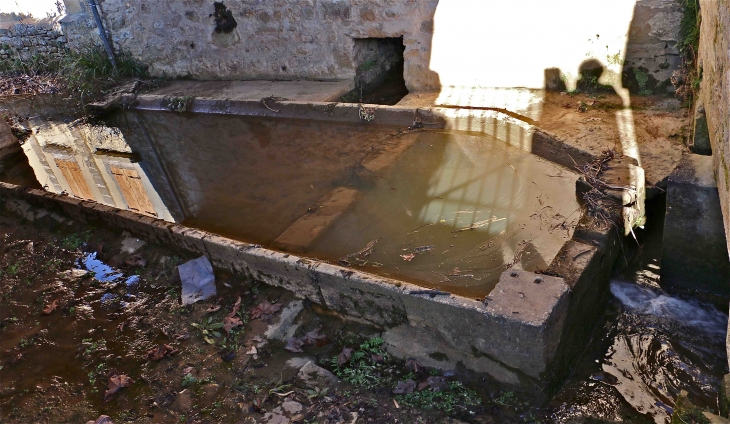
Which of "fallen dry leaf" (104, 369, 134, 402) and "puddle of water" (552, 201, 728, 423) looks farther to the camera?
"fallen dry leaf" (104, 369, 134, 402)

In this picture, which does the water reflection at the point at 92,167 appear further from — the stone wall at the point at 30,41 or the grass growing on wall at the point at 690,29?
the grass growing on wall at the point at 690,29

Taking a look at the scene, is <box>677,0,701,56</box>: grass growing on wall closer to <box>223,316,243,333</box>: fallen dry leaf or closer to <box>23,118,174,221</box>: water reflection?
<box>223,316,243,333</box>: fallen dry leaf

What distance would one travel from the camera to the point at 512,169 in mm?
4281

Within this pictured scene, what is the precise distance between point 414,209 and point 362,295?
1213mm

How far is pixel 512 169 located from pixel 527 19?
7.34 ft

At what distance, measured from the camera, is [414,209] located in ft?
13.2

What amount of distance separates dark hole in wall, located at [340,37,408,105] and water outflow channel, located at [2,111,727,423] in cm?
133

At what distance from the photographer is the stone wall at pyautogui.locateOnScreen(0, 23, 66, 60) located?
32.4ft

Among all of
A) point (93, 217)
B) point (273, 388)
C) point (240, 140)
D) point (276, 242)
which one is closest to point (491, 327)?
point (273, 388)

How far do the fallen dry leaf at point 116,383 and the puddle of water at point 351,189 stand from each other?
1370 mm

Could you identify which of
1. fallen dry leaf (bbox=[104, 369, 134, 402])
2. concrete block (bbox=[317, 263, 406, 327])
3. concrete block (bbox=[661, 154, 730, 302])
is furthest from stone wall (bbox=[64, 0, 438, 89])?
fallen dry leaf (bbox=[104, 369, 134, 402])

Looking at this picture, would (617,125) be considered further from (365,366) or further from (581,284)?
(365,366)

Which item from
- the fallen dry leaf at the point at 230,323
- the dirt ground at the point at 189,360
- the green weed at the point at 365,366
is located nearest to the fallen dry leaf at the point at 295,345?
the dirt ground at the point at 189,360

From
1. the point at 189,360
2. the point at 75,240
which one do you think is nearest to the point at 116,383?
the point at 189,360
